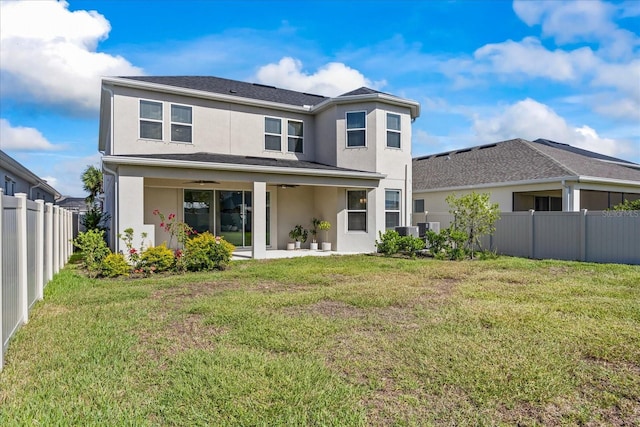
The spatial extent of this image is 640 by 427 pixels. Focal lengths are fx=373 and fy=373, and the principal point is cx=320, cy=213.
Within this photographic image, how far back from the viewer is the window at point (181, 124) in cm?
1381

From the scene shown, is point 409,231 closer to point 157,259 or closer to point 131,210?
point 157,259

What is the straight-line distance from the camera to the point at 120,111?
1287 cm

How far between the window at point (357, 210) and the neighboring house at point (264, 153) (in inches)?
1.6

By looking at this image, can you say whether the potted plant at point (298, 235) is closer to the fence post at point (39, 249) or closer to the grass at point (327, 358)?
the grass at point (327, 358)

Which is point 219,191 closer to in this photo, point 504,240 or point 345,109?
point 345,109

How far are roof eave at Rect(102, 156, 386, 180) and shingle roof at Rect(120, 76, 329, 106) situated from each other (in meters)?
4.25

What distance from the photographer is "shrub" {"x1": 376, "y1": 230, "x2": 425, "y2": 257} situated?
43.7 feet

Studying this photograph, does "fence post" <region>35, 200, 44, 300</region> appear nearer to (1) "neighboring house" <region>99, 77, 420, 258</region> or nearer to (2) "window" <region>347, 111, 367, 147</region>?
(1) "neighboring house" <region>99, 77, 420, 258</region>

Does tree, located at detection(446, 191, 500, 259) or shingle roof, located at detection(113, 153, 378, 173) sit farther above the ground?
shingle roof, located at detection(113, 153, 378, 173)

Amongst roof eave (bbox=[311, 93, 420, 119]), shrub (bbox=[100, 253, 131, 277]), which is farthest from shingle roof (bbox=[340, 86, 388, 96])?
shrub (bbox=[100, 253, 131, 277])

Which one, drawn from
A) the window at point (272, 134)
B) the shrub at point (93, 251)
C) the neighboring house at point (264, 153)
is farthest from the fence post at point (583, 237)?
the shrub at point (93, 251)

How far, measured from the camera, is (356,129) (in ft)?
49.2

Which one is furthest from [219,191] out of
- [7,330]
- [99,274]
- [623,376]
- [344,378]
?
[623,376]

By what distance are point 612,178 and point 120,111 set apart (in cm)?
1944
